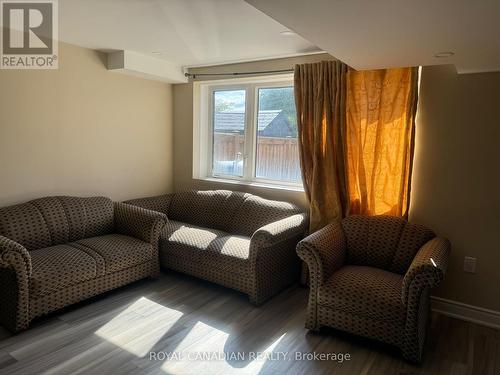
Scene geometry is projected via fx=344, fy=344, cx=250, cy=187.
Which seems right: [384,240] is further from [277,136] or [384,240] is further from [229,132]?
[229,132]

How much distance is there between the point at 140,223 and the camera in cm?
339

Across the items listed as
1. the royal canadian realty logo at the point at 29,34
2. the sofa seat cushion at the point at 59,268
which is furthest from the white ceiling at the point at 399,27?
the sofa seat cushion at the point at 59,268

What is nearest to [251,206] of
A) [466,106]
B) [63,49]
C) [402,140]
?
[402,140]

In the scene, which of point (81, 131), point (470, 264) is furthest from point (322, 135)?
point (81, 131)

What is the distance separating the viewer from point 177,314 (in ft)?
9.13

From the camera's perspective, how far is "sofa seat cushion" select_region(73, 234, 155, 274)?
2.96 metres

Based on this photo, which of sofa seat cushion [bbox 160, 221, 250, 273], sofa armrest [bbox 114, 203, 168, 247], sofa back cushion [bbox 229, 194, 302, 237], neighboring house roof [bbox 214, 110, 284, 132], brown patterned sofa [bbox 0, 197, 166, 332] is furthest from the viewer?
neighboring house roof [bbox 214, 110, 284, 132]

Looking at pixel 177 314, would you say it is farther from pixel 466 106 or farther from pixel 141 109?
pixel 466 106

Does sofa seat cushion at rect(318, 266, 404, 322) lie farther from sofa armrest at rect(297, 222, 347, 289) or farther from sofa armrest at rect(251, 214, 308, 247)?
sofa armrest at rect(251, 214, 308, 247)

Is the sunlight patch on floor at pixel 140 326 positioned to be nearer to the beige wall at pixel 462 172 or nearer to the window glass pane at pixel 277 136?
the window glass pane at pixel 277 136

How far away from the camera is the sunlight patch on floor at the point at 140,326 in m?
2.35

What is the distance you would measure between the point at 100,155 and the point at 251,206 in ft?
5.72

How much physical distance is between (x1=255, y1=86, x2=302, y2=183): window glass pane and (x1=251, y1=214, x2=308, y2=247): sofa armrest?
26.0 inches

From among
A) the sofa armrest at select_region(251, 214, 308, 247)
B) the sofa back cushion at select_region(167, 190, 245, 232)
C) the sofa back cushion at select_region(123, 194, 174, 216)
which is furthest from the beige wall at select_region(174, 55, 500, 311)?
the sofa back cushion at select_region(123, 194, 174, 216)
